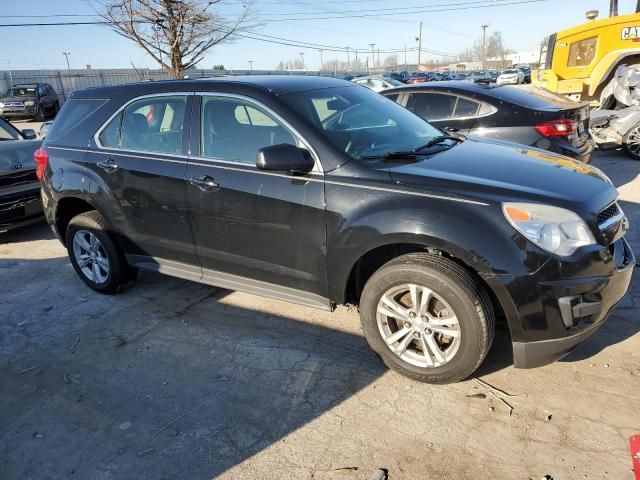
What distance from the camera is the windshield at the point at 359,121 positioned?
3227 mm

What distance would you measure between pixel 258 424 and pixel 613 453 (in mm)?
1820

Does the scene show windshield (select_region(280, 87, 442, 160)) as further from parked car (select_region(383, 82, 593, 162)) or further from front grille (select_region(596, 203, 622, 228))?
parked car (select_region(383, 82, 593, 162))

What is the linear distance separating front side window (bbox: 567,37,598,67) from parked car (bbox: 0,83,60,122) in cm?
2278

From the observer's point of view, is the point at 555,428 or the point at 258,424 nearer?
the point at 555,428

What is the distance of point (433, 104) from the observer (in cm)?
634

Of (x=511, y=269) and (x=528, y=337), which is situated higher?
(x=511, y=269)

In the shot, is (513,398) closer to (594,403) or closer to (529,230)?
(594,403)

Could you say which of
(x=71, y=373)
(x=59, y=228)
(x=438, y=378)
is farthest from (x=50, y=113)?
(x=438, y=378)

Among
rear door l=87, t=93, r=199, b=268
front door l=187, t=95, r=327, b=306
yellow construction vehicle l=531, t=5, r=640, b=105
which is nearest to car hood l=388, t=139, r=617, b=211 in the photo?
front door l=187, t=95, r=327, b=306

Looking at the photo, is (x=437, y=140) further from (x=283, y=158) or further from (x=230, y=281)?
(x=230, y=281)

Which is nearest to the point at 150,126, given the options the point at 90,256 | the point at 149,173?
the point at 149,173

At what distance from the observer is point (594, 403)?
2707 millimetres

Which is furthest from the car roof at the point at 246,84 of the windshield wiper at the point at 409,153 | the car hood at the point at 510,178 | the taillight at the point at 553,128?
the taillight at the point at 553,128

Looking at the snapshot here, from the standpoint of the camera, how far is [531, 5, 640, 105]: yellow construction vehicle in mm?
11523
